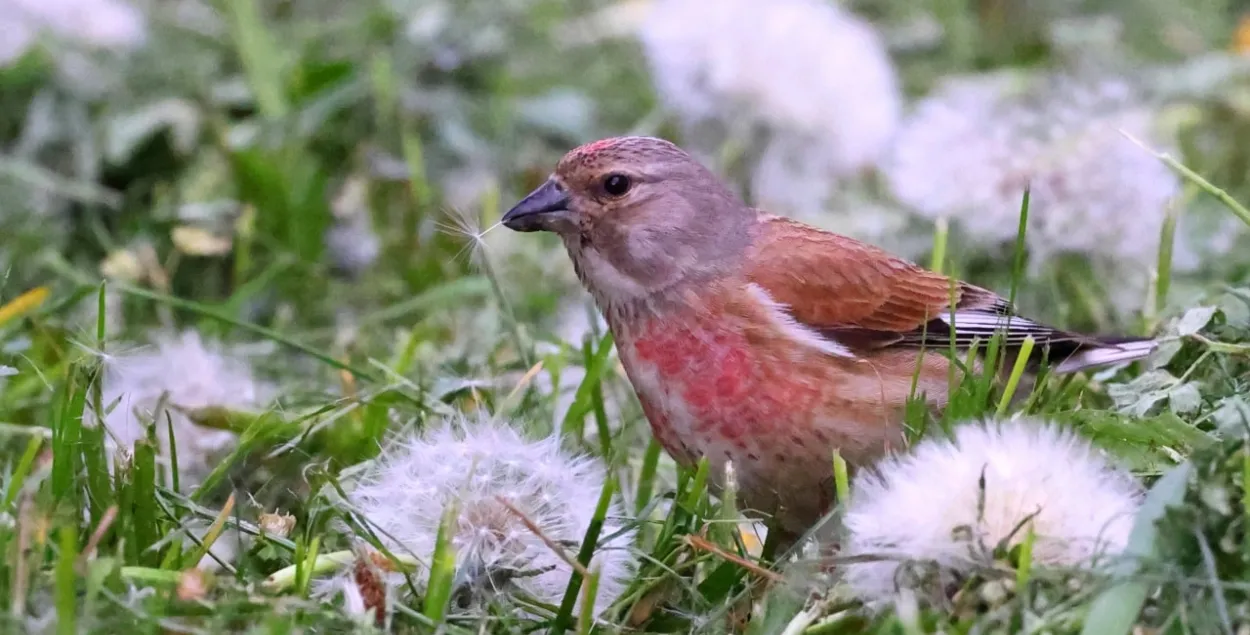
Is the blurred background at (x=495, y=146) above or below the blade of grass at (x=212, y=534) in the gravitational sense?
above

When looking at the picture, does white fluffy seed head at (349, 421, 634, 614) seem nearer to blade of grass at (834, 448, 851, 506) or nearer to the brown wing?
blade of grass at (834, 448, 851, 506)

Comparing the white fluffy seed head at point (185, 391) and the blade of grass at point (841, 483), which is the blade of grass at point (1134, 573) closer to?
the blade of grass at point (841, 483)

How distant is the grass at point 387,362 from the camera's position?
1859 millimetres

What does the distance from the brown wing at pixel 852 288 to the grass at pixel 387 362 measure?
4.4 inches

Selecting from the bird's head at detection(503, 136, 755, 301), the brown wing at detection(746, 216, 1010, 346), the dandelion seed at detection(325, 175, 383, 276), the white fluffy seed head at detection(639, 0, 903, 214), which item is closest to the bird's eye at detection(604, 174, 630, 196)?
the bird's head at detection(503, 136, 755, 301)

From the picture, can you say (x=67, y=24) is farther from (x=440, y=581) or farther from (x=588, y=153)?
(x=440, y=581)

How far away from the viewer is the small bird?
8.07 ft

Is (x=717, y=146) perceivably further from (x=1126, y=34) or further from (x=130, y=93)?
(x=1126, y=34)

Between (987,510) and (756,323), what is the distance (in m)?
0.76

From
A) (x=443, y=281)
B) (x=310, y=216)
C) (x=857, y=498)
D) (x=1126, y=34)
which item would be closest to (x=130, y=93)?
(x=310, y=216)

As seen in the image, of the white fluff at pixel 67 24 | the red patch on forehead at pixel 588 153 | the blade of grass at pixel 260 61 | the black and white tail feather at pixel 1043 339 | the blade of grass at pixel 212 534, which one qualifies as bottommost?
the blade of grass at pixel 212 534

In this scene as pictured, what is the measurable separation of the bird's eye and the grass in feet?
1.18

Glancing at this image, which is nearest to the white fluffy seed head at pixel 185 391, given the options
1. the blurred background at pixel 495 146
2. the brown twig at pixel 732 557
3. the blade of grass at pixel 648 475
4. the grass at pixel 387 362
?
the grass at pixel 387 362

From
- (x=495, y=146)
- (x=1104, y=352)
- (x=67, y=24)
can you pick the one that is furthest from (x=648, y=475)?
(x=67, y=24)
